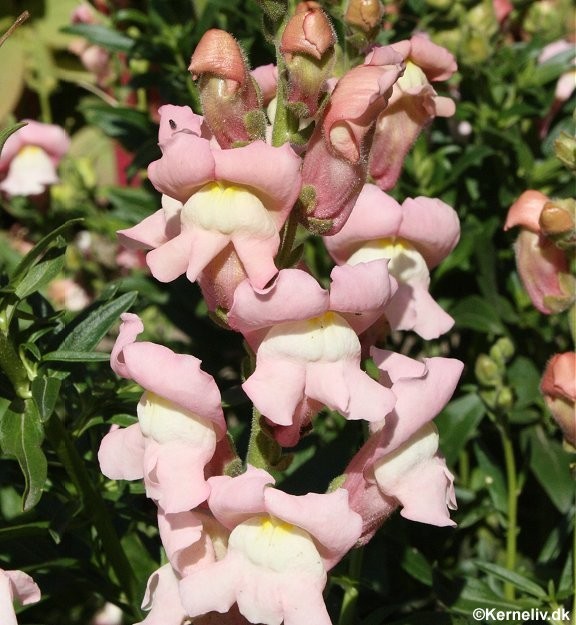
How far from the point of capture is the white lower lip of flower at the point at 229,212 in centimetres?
75

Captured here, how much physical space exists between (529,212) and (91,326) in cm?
50

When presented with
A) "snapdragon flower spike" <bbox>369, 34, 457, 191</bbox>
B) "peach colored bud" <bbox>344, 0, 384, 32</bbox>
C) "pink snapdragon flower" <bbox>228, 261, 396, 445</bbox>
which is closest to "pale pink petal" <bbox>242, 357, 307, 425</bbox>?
"pink snapdragon flower" <bbox>228, 261, 396, 445</bbox>

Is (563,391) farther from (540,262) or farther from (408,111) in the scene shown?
(408,111)

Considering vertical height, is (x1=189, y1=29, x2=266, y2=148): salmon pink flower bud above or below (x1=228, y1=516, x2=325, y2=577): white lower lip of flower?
above

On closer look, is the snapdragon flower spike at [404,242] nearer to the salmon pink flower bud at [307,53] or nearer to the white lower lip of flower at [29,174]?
the salmon pink flower bud at [307,53]

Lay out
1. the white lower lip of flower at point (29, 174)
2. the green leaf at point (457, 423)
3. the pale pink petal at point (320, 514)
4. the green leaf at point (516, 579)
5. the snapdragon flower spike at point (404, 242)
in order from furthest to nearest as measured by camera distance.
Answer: the white lower lip of flower at point (29, 174)
the green leaf at point (457, 423)
the green leaf at point (516, 579)
the snapdragon flower spike at point (404, 242)
the pale pink petal at point (320, 514)

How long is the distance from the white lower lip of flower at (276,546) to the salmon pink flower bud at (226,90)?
1.01 ft

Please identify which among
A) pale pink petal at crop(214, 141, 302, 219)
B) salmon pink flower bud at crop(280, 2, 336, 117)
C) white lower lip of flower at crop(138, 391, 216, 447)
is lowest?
white lower lip of flower at crop(138, 391, 216, 447)

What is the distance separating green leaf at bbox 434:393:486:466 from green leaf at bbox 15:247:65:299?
615 millimetres

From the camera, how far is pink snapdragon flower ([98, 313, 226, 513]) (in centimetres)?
75

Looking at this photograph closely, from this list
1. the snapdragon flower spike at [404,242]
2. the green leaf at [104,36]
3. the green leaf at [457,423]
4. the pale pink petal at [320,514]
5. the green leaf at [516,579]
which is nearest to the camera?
the pale pink petal at [320,514]

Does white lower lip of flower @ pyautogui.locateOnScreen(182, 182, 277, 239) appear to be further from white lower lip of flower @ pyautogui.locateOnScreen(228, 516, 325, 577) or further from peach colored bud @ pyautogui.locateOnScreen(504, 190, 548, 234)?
peach colored bud @ pyautogui.locateOnScreen(504, 190, 548, 234)

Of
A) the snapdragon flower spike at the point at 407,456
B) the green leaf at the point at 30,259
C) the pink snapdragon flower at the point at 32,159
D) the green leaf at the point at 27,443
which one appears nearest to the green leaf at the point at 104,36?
the pink snapdragon flower at the point at 32,159

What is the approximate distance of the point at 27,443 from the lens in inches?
33.8
